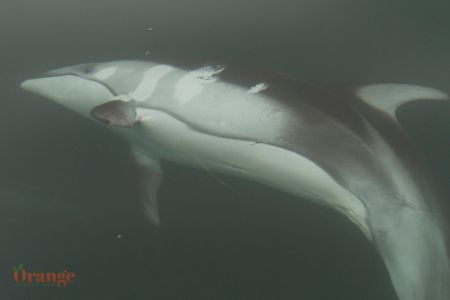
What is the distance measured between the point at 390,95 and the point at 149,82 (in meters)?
1.88

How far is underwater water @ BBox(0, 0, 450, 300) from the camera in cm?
410

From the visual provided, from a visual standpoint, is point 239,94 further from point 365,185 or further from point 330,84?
point 365,185

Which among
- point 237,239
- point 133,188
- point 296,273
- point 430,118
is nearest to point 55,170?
point 133,188

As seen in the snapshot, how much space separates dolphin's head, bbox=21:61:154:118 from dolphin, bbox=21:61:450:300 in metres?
0.01

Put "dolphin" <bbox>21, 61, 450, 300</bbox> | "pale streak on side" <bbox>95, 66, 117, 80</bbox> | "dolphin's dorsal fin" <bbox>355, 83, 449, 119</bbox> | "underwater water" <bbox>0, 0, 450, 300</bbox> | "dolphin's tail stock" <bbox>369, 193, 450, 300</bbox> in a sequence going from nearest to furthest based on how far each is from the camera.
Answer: "dolphin's tail stock" <bbox>369, 193, 450, 300</bbox> → "dolphin" <bbox>21, 61, 450, 300</bbox> → "dolphin's dorsal fin" <bbox>355, 83, 449, 119</bbox> → "underwater water" <bbox>0, 0, 450, 300</bbox> → "pale streak on side" <bbox>95, 66, 117, 80</bbox>

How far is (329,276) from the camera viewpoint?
13.2 feet

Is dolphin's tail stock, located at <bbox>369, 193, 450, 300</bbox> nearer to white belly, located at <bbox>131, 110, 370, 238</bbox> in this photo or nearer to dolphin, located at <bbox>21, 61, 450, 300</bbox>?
dolphin, located at <bbox>21, 61, 450, 300</bbox>

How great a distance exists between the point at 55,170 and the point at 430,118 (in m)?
3.25

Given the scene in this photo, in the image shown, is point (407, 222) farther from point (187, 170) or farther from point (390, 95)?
point (187, 170)

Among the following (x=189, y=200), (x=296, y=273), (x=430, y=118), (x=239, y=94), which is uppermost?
(x=239, y=94)

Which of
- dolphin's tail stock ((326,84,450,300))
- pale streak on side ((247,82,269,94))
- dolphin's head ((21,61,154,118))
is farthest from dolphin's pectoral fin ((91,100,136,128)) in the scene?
dolphin's tail stock ((326,84,450,300))

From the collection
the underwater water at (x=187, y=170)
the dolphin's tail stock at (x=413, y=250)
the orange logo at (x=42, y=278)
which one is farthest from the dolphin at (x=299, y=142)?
the orange logo at (x=42, y=278)

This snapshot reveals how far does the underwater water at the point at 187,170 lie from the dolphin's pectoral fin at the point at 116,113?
1.92ft

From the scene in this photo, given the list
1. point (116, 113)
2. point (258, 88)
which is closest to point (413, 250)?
point (258, 88)
